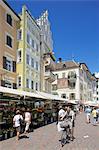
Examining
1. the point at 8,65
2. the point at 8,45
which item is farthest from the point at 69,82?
the point at 8,45

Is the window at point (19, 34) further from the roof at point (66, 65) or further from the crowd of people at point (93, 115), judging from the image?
the roof at point (66, 65)

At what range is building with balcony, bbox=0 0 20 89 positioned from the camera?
2952 centimetres

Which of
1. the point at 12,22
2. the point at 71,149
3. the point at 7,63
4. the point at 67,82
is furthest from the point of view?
the point at 67,82

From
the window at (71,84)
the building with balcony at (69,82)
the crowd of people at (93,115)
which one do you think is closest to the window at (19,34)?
the crowd of people at (93,115)

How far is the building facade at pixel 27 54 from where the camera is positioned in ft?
116

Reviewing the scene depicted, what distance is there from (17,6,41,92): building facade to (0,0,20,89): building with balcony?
4.89 ft

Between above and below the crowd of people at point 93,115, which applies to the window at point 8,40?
above

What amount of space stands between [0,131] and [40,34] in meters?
30.6

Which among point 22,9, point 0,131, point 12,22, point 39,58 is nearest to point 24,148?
point 0,131

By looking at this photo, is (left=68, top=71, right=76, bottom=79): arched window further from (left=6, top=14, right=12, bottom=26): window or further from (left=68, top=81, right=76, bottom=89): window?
(left=6, top=14, right=12, bottom=26): window

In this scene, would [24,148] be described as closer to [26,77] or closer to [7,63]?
[7,63]

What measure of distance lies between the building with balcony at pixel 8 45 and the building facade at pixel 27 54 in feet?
4.89

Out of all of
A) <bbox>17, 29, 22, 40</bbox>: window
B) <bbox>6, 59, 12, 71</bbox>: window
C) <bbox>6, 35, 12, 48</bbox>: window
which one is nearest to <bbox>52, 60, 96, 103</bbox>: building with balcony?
<bbox>17, 29, 22, 40</bbox>: window

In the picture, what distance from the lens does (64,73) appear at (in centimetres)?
8012
